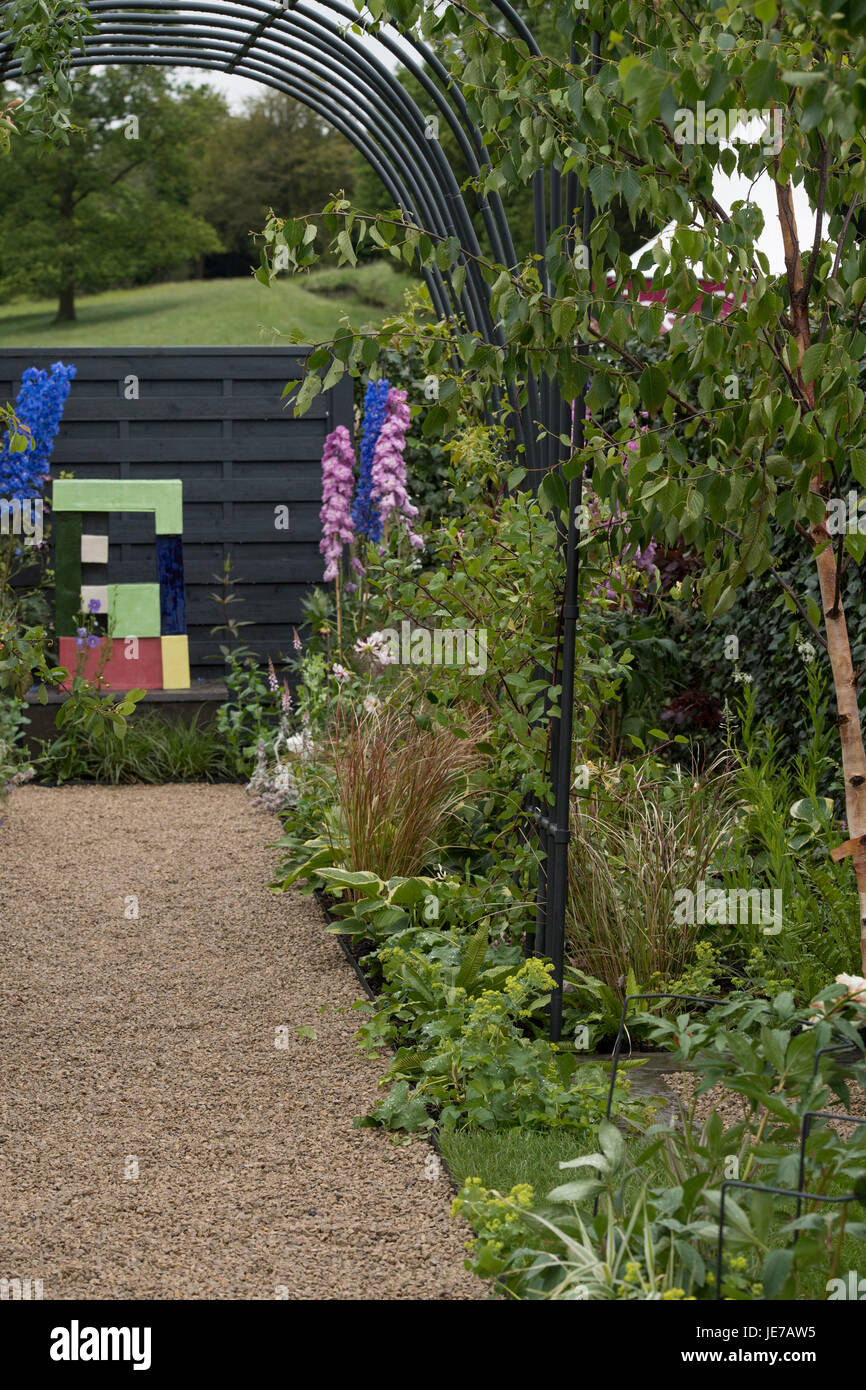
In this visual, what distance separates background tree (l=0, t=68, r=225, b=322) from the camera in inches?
891

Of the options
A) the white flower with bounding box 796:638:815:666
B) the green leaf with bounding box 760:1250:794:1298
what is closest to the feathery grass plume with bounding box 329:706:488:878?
the white flower with bounding box 796:638:815:666

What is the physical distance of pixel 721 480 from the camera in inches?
80.8

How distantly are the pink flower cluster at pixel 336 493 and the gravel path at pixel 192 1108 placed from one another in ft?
7.77

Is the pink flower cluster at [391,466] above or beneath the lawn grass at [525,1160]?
above

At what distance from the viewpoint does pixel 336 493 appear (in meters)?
6.73

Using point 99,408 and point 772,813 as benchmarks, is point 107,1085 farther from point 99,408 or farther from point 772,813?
point 99,408

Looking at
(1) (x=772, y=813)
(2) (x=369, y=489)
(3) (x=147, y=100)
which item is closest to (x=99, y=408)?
(2) (x=369, y=489)

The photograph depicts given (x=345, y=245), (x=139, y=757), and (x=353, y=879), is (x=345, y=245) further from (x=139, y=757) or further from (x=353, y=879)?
(x=139, y=757)

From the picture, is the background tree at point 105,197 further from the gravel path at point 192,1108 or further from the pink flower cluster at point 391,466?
the gravel path at point 192,1108

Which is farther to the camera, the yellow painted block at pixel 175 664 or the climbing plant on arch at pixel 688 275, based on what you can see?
the yellow painted block at pixel 175 664

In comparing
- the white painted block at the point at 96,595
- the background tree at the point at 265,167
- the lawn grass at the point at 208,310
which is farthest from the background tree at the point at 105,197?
the white painted block at the point at 96,595

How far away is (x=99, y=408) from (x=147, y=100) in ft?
65.9

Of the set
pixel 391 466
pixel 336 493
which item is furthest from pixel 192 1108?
pixel 336 493

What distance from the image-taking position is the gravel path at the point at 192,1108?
2.13m
